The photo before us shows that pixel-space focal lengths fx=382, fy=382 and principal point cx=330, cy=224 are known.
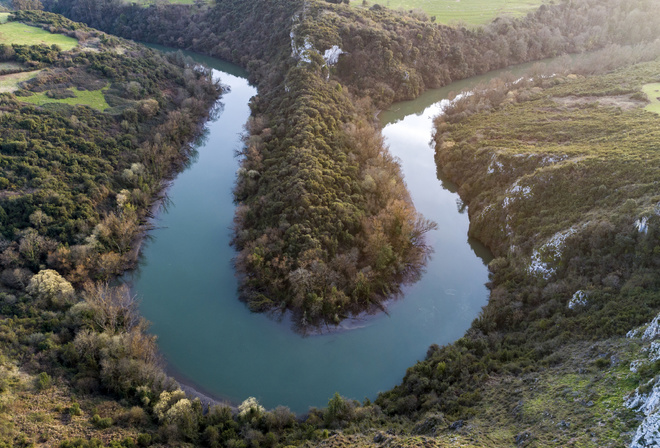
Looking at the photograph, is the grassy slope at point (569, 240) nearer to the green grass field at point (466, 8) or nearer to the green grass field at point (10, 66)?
the green grass field at point (466, 8)

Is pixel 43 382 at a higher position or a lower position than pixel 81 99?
lower

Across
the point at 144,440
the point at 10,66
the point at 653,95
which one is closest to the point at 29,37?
the point at 10,66

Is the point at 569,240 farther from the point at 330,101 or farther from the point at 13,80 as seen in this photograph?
the point at 13,80

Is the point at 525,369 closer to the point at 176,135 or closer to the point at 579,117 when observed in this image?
the point at 579,117

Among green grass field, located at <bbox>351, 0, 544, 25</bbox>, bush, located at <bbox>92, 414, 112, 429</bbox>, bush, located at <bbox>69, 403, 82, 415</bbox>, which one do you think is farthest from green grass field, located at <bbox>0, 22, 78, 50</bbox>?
bush, located at <bbox>92, 414, 112, 429</bbox>

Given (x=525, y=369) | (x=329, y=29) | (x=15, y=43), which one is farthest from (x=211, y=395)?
(x=15, y=43)

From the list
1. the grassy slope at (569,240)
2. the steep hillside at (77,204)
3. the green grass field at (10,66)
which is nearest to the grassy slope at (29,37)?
the steep hillside at (77,204)
